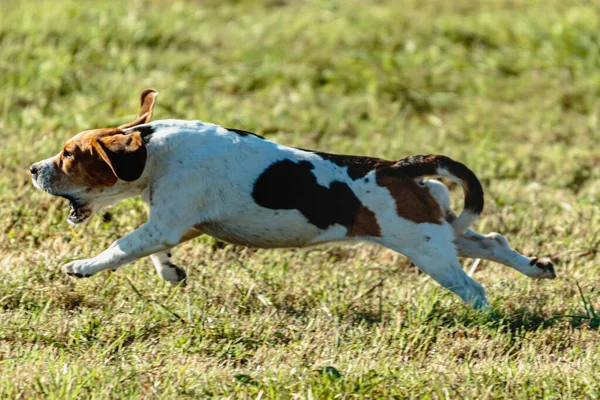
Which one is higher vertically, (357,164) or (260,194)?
(357,164)

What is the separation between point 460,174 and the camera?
5.47 m

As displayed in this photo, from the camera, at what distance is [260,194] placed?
17.6 feet

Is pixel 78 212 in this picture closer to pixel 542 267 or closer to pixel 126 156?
pixel 126 156

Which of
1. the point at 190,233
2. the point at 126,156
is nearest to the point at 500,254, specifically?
the point at 190,233

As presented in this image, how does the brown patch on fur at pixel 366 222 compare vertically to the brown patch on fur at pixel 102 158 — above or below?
below

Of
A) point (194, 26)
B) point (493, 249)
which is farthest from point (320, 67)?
point (493, 249)

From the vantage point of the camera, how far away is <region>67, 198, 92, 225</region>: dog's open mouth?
18.0ft

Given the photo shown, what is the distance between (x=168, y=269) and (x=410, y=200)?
4.84ft

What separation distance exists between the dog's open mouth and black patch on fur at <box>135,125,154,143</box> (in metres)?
0.51

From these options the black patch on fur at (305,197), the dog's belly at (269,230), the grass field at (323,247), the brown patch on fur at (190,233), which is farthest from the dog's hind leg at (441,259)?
the brown patch on fur at (190,233)

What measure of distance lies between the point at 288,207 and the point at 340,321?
69 cm

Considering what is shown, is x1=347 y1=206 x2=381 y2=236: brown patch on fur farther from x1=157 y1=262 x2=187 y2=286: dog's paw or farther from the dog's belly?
x1=157 y1=262 x2=187 y2=286: dog's paw

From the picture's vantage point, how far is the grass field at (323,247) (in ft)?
15.4

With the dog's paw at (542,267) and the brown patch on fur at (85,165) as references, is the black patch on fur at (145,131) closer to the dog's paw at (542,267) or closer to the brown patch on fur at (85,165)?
the brown patch on fur at (85,165)
